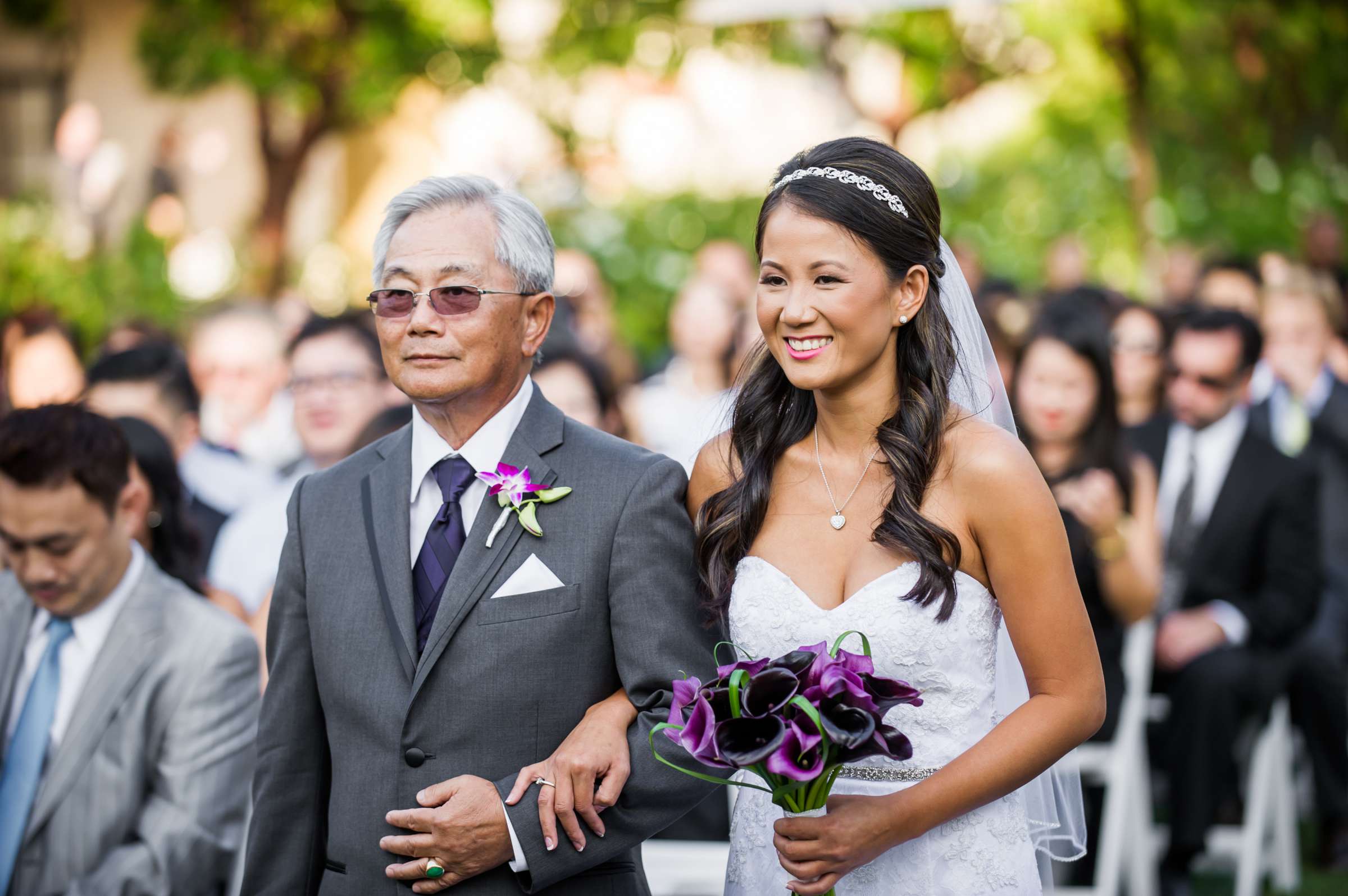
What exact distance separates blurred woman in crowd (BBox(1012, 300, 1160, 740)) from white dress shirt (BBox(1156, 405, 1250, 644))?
913 millimetres

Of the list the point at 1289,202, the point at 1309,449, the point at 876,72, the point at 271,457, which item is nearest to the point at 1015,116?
the point at 876,72

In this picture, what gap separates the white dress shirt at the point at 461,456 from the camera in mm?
3291

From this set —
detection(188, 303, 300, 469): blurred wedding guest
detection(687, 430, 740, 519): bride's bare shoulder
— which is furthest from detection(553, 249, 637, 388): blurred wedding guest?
detection(687, 430, 740, 519): bride's bare shoulder

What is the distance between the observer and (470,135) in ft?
65.1

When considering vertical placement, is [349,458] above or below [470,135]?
below

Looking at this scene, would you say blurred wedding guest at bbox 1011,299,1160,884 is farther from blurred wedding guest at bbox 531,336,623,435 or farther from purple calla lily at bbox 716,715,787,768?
A: purple calla lily at bbox 716,715,787,768

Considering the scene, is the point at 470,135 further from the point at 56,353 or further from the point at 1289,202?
the point at 56,353

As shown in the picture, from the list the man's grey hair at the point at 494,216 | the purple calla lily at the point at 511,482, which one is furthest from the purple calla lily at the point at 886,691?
the man's grey hair at the point at 494,216

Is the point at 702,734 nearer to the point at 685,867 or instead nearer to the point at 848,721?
the point at 848,721

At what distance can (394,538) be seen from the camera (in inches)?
128

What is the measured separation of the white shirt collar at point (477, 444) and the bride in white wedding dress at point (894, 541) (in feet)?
1.61

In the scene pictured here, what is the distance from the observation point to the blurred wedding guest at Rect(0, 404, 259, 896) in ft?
13.1

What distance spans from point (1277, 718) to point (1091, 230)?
39.2ft

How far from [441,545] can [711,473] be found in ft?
2.26
